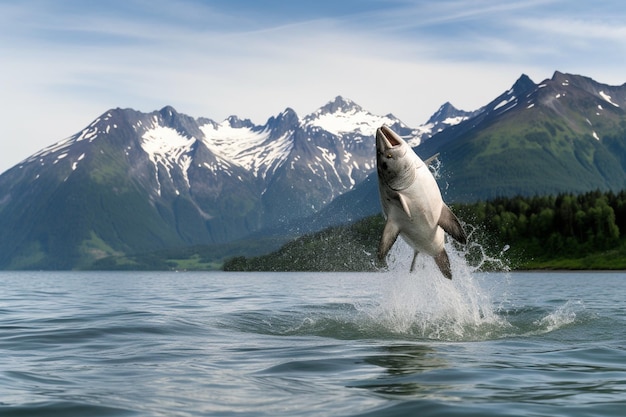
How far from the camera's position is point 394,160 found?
16.8 m

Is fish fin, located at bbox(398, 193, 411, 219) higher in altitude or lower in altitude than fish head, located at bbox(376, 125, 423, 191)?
lower

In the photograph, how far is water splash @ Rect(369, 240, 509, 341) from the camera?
2602cm

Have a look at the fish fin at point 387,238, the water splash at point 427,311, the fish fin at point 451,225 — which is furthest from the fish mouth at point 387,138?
the water splash at point 427,311

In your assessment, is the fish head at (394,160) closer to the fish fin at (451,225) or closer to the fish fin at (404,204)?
the fish fin at (404,204)

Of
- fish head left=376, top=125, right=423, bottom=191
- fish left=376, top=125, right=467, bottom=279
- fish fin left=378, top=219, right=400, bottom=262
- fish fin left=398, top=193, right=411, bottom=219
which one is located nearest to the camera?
fish head left=376, top=125, right=423, bottom=191

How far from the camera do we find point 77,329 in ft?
85.0

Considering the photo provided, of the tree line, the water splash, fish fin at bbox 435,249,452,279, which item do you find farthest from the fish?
the tree line

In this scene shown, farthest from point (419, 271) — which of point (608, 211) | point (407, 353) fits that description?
point (608, 211)

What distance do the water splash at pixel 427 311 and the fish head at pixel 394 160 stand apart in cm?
839

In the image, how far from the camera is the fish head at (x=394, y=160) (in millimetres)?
16478

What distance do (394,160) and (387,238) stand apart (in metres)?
2.25

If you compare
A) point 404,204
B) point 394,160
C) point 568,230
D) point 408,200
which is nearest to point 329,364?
point 404,204

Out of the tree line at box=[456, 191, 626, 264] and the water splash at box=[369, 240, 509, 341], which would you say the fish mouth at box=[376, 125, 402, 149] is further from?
the tree line at box=[456, 191, 626, 264]

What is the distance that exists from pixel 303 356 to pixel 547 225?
18673 centimetres
